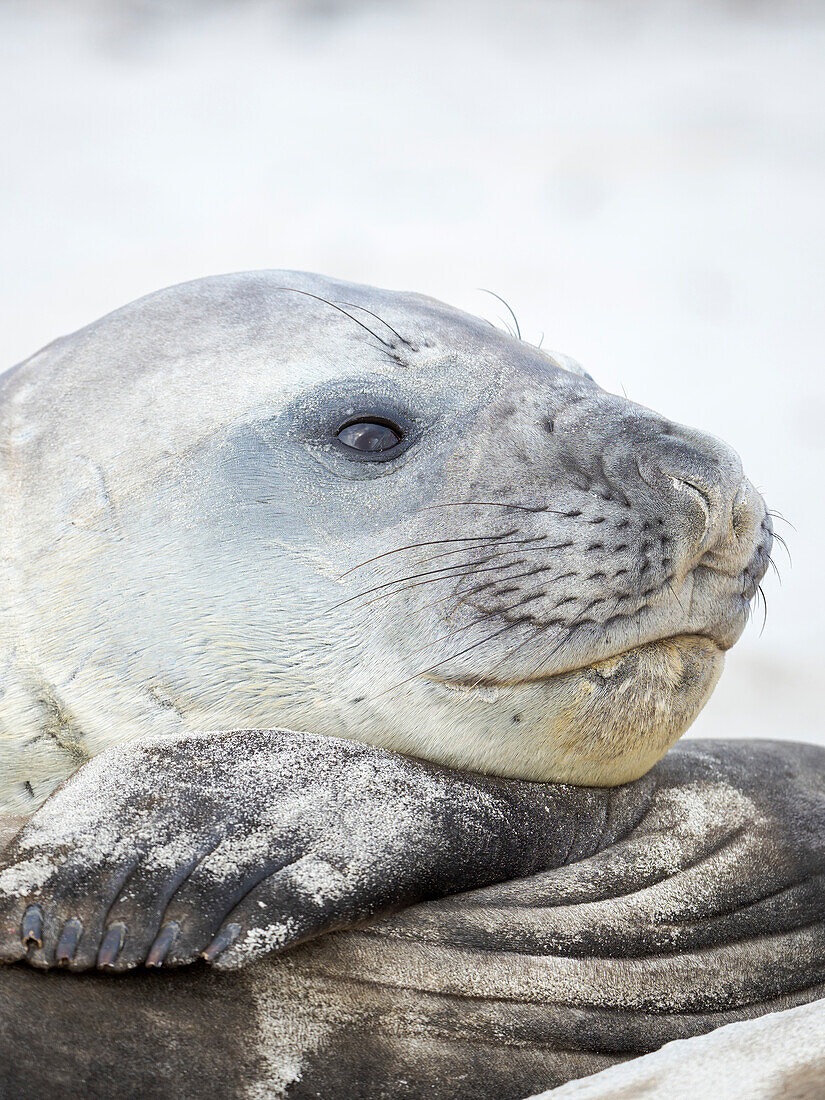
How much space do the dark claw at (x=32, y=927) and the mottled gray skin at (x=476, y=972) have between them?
4 cm

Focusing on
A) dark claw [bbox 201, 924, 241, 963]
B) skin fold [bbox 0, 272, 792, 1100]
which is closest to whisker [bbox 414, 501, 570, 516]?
skin fold [bbox 0, 272, 792, 1100]

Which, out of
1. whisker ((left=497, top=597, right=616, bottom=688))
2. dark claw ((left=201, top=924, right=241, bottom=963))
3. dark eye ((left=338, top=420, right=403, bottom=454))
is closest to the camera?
dark claw ((left=201, top=924, right=241, bottom=963))

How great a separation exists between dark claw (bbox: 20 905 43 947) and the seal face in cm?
31

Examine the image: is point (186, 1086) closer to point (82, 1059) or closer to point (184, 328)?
point (82, 1059)

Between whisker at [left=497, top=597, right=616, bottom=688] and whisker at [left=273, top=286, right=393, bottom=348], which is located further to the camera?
whisker at [left=273, top=286, right=393, bottom=348]

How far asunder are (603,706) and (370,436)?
0.39 meters

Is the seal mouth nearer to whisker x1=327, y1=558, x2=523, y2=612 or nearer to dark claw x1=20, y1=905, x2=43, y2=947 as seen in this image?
whisker x1=327, y1=558, x2=523, y2=612

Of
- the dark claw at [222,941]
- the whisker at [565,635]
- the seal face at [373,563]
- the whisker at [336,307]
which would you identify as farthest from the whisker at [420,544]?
the dark claw at [222,941]

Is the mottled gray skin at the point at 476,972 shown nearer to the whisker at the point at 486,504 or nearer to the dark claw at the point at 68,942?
the dark claw at the point at 68,942

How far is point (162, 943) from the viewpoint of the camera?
3.44ft

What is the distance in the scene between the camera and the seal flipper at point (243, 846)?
105 cm

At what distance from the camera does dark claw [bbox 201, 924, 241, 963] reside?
3.42 feet

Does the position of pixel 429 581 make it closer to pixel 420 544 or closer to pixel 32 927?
pixel 420 544

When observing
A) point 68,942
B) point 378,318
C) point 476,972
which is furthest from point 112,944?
point 378,318
